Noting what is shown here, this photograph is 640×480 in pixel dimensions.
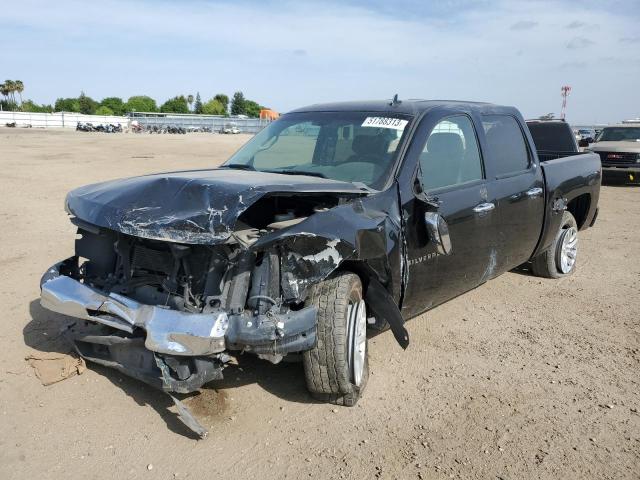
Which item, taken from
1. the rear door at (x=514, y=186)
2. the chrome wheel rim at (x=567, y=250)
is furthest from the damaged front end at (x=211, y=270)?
the chrome wheel rim at (x=567, y=250)

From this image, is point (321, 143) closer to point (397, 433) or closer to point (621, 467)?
point (397, 433)

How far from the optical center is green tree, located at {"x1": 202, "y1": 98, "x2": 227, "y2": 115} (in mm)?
148125

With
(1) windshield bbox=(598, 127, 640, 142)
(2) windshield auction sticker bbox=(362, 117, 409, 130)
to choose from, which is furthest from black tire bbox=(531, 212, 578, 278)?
(1) windshield bbox=(598, 127, 640, 142)

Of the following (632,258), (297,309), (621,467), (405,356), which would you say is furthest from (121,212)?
(632,258)

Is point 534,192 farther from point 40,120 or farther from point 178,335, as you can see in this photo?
point 40,120

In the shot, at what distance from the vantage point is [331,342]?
131 inches

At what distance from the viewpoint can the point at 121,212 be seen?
3.30m

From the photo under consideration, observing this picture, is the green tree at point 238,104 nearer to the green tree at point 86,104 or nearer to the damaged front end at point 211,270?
the green tree at point 86,104

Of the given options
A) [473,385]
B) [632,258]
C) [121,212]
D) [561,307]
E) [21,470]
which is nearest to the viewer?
[21,470]

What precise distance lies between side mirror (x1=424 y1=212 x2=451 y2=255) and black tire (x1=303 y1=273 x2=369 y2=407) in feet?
2.33

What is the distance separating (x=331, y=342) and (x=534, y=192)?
3.08m

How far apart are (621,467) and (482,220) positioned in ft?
6.84

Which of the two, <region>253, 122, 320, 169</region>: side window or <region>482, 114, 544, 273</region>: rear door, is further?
<region>482, 114, 544, 273</region>: rear door

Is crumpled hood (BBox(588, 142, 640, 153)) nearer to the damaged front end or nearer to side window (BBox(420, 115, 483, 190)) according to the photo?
side window (BBox(420, 115, 483, 190))
